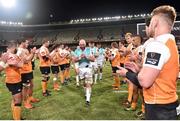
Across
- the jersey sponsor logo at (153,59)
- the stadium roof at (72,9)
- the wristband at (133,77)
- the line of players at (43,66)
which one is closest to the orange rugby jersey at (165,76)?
the jersey sponsor logo at (153,59)

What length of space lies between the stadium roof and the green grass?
34528mm

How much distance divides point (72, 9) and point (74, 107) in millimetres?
40876

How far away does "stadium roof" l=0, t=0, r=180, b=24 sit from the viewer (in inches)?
1790

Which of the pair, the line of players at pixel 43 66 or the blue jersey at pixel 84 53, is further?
the blue jersey at pixel 84 53

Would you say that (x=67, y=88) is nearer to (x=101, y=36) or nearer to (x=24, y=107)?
(x=24, y=107)

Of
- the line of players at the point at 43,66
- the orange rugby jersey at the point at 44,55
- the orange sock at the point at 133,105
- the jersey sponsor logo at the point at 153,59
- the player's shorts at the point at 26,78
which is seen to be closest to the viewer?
the jersey sponsor logo at the point at 153,59

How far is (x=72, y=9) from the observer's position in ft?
161

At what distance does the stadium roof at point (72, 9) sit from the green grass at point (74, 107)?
34.5m

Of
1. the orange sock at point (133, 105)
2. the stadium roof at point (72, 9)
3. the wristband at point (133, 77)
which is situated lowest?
the orange sock at point (133, 105)

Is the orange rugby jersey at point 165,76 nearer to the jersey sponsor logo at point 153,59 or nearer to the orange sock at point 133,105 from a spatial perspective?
the jersey sponsor logo at point 153,59

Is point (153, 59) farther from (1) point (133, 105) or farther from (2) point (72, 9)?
(2) point (72, 9)

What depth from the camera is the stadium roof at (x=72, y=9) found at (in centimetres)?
4547

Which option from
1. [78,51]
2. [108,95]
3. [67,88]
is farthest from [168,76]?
[67,88]

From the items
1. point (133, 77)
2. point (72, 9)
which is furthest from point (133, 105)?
point (72, 9)
